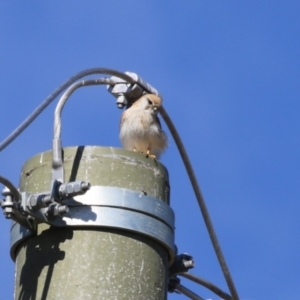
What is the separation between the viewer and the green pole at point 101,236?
10.5ft

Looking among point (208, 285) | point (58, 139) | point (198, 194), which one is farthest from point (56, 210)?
point (208, 285)

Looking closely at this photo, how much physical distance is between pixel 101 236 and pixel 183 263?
0.61 meters

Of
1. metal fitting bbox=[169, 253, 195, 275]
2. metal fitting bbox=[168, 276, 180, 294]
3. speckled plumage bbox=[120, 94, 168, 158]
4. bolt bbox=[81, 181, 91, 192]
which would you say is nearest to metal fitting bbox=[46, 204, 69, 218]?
bolt bbox=[81, 181, 91, 192]

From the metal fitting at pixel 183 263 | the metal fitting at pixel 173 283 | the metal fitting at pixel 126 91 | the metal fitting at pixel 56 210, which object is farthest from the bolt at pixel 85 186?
the metal fitting at pixel 126 91

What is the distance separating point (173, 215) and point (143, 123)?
3.42m

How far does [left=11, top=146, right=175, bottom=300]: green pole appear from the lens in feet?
10.5

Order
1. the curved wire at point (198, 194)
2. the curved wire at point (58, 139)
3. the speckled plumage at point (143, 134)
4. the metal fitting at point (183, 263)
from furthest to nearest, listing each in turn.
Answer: the speckled plumage at point (143, 134)
the curved wire at point (198, 194)
the metal fitting at point (183, 263)
the curved wire at point (58, 139)

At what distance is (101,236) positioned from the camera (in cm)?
330

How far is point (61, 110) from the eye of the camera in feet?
11.8

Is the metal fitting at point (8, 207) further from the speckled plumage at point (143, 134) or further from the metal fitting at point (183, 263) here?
the speckled plumage at point (143, 134)

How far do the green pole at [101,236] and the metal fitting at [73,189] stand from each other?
0.11 m

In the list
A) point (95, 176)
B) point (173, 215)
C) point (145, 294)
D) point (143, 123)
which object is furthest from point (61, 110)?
point (143, 123)

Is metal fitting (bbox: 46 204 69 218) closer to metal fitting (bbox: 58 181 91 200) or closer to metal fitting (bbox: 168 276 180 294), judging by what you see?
metal fitting (bbox: 58 181 91 200)

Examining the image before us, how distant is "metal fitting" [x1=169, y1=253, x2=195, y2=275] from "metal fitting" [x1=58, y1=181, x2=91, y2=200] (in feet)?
2.54
